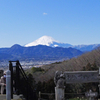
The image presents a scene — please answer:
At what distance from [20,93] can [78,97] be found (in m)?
8.75

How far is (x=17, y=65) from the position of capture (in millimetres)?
13383

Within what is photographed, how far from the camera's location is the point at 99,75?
13719mm

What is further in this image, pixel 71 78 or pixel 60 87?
pixel 71 78

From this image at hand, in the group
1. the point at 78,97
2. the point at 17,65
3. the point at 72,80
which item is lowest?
the point at 78,97

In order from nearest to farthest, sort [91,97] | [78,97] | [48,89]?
[91,97] < [78,97] < [48,89]

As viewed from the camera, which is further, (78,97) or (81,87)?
(81,87)

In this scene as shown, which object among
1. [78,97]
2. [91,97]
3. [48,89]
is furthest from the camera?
[48,89]

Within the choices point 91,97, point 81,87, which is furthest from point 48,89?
point 91,97

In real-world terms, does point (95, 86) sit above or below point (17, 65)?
below

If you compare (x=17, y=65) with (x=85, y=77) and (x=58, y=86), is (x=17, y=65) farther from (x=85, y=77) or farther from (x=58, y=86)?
(x=85, y=77)

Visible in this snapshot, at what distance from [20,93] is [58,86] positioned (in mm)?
2153

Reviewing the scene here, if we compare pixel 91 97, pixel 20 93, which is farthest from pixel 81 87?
pixel 20 93

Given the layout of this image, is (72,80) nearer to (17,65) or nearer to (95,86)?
(17,65)

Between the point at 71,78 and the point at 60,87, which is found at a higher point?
the point at 71,78
